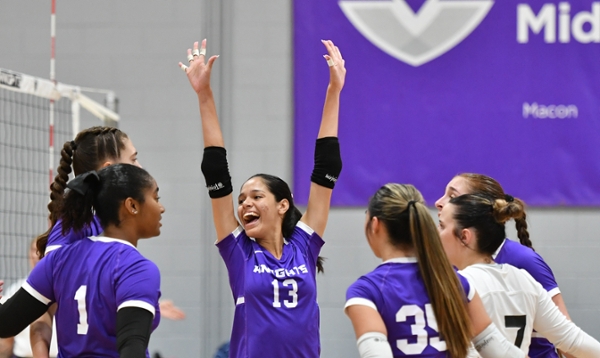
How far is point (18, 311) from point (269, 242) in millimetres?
1096

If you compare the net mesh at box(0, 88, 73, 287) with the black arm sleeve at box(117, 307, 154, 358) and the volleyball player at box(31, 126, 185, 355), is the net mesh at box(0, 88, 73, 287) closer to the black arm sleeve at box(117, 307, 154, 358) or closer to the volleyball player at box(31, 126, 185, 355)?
the volleyball player at box(31, 126, 185, 355)

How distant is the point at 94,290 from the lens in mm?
2066

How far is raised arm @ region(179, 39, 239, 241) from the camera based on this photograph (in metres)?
2.85

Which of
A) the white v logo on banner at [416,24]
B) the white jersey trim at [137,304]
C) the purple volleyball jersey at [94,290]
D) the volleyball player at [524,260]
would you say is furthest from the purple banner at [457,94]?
the white jersey trim at [137,304]

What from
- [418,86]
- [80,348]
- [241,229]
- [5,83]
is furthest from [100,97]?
[80,348]

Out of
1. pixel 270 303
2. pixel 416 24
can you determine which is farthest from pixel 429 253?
pixel 416 24

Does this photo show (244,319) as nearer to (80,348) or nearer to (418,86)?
(80,348)

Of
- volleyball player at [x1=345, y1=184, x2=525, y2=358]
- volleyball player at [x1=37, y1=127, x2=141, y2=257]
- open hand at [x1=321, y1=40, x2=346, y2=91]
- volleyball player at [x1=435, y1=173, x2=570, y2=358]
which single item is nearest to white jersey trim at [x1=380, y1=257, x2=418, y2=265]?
volleyball player at [x1=345, y1=184, x2=525, y2=358]

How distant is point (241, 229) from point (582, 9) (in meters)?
3.66

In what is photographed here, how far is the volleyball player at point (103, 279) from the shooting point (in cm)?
200

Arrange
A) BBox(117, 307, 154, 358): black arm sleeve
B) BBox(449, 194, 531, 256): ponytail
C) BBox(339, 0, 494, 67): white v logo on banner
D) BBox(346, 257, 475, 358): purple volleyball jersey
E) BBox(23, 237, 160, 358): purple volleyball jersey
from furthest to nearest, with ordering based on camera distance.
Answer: BBox(339, 0, 494, 67): white v logo on banner
BBox(449, 194, 531, 256): ponytail
BBox(346, 257, 475, 358): purple volleyball jersey
BBox(23, 237, 160, 358): purple volleyball jersey
BBox(117, 307, 154, 358): black arm sleeve

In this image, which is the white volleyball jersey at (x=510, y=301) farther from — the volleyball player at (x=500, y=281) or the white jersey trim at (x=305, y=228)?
the white jersey trim at (x=305, y=228)

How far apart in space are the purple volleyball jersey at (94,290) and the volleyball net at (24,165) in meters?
3.55

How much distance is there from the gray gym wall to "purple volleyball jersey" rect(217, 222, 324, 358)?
2768 mm
